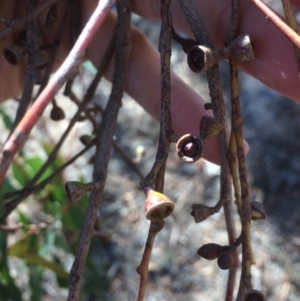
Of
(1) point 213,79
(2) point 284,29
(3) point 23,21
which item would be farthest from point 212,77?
(3) point 23,21

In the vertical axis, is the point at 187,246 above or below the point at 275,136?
below

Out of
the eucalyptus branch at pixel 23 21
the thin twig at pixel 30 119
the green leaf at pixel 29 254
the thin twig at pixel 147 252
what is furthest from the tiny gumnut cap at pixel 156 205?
the green leaf at pixel 29 254

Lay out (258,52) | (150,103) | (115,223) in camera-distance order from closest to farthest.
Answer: (258,52), (150,103), (115,223)

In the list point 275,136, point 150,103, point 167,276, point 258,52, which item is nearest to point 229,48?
point 258,52

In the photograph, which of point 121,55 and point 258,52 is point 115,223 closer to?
point 121,55

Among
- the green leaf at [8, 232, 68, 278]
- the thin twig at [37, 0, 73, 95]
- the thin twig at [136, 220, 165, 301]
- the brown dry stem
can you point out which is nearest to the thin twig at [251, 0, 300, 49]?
the brown dry stem

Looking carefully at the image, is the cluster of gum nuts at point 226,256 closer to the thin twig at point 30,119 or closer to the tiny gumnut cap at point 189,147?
the tiny gumnut cap at point 189,147
